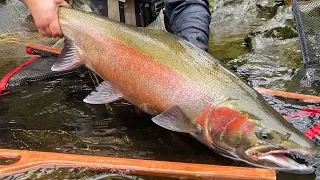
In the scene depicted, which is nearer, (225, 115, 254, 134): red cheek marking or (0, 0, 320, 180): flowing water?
(225, 115, 254, 134): red cheek marking

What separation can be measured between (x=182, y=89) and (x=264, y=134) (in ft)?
2.10

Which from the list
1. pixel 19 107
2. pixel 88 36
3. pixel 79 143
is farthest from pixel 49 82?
pixel 79 143

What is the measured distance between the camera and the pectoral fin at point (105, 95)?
3254 millimetres

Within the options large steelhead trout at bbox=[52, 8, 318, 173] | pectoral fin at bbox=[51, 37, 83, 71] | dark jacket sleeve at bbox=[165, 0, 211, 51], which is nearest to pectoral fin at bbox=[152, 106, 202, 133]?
large steelhead trout at bbox=[52, 8, 318, 173]

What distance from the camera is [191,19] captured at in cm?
384

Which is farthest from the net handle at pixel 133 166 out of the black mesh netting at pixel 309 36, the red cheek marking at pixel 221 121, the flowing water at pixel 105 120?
the black mesh netting at pixel 309 36

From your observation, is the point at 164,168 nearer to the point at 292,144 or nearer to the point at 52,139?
the point at 292,144

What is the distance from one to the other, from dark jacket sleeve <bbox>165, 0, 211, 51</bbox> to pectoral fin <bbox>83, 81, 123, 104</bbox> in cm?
76

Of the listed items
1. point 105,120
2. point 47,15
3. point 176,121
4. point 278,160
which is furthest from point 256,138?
point 47,15

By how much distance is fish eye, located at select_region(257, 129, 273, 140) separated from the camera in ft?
7.82

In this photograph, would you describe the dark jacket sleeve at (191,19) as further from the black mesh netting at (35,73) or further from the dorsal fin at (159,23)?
the black mesh netting at (35,73)

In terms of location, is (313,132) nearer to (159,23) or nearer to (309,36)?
(159,23)

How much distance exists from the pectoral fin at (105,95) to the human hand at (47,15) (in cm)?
69

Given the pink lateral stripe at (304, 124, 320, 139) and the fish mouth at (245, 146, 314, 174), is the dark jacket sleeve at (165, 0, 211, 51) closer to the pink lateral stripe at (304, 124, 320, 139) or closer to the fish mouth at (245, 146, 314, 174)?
the pink lateral stripe at (304, 124, 320, 139)
